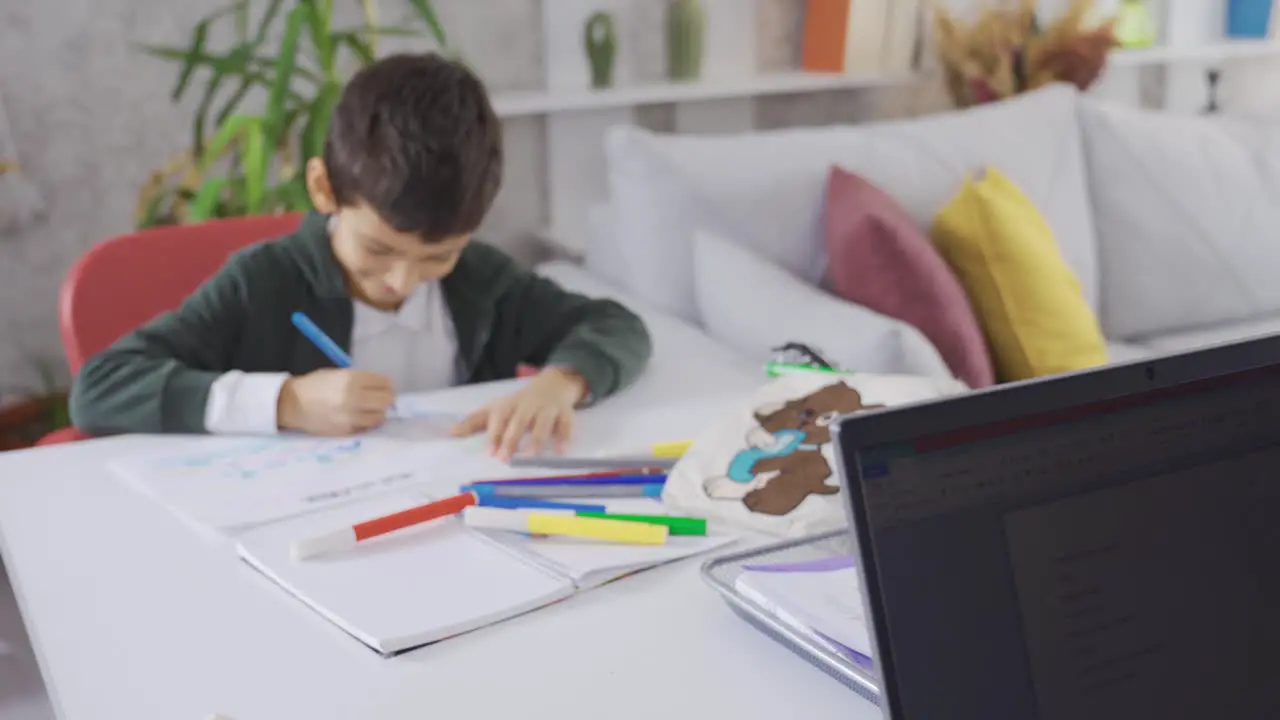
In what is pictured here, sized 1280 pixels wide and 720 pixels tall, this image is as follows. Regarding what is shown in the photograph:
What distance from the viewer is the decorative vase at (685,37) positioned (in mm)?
2695

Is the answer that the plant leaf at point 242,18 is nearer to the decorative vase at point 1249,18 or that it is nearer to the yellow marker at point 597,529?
the yellow marker at point 597,529

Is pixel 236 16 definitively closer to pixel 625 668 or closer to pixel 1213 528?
pixel 625 668

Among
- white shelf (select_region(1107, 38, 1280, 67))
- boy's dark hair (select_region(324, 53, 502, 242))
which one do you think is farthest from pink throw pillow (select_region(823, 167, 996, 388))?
white shelf (select_region(1107, 38, 1280, 67))

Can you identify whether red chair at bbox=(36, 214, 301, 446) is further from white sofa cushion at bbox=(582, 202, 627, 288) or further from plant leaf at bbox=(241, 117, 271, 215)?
white sofa cushion at bbox=(582, 202, 627, 288)

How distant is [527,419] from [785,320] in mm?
593

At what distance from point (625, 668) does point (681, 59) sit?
209cm

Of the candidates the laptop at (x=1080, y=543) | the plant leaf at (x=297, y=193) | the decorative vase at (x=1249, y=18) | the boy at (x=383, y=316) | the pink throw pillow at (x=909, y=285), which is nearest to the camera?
the laptop at (x=1080, y=543)

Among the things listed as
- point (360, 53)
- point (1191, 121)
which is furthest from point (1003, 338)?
point (360, 53)

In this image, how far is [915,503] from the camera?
61 centimetres

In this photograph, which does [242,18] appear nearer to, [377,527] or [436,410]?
[436,410]

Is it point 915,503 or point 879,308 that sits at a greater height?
point 915,503

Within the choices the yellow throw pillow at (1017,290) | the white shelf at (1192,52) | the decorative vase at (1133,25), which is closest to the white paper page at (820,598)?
the yellow throw pillow at (1017,290)

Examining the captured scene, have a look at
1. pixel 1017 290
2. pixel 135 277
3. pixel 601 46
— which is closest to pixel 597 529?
pixel 135 277

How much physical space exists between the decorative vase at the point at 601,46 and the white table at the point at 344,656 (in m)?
1.80
